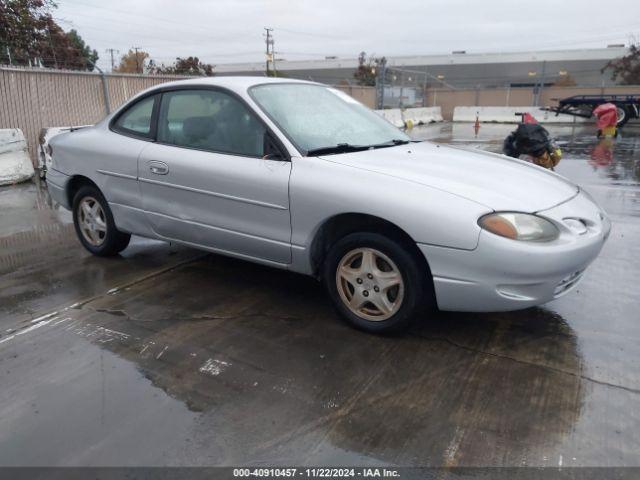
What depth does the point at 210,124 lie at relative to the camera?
4.27 m

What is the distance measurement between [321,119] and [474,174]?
4.17ft

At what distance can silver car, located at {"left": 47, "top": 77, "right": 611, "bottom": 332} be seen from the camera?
3.19 m

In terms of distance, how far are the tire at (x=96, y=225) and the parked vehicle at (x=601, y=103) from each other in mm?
23159

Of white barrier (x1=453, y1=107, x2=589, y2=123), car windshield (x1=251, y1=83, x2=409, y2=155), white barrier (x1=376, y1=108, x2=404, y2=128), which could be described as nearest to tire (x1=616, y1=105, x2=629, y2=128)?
white barrier (x1=453, y1=107, x2=589, y2=123)

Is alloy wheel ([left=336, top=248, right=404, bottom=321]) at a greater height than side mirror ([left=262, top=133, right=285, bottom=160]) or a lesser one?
lesser

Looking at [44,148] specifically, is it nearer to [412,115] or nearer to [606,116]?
[606,116]

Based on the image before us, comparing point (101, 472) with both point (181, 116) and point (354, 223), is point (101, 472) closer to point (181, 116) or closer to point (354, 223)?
point (354, 223)

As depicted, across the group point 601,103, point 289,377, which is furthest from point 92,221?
point 601,103

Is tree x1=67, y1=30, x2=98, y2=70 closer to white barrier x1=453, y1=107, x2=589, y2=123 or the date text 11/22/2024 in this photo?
white barrier x1=453, y1=107, x2=589, y2=123

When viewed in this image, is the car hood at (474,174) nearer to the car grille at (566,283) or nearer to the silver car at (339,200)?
the silver car at (339,200)

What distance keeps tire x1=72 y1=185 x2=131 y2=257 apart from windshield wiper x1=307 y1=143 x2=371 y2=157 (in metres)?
2.25

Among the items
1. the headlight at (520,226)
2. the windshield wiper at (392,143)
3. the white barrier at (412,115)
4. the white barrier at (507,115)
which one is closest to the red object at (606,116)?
the white barrier at (412,115)

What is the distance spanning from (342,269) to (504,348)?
44.8 inches

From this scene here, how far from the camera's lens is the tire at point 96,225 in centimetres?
508
